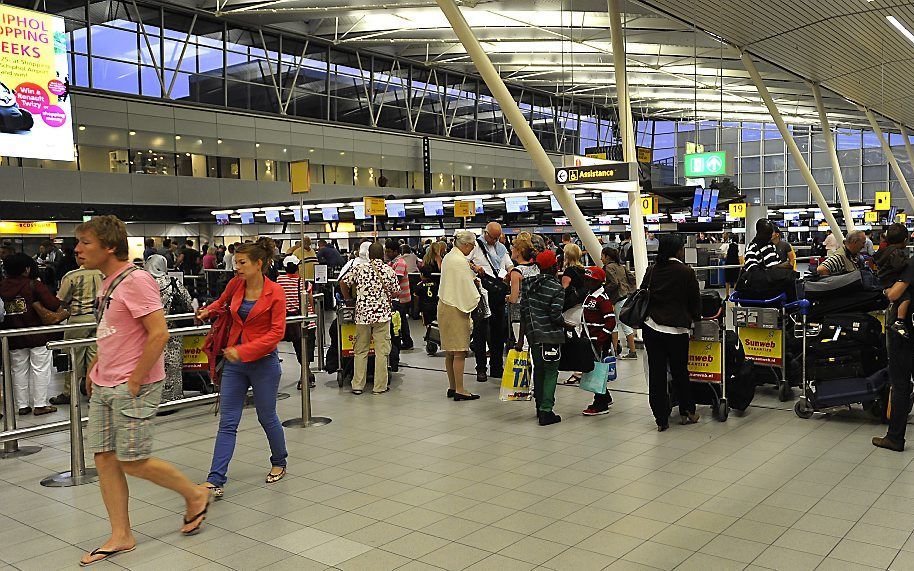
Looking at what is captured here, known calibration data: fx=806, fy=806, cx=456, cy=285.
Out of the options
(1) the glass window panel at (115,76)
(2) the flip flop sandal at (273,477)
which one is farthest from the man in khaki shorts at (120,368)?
(1) the glass window panel at (115,76)

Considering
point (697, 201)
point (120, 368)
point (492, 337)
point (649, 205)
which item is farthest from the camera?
point (649, 205)

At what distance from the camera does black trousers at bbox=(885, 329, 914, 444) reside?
6.23 meters

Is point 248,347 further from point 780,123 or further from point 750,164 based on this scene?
point 750,164

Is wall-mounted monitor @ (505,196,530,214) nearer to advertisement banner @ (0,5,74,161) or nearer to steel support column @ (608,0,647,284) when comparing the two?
steel support column @ (608,0,647,284)

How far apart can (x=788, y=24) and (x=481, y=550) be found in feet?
44.7

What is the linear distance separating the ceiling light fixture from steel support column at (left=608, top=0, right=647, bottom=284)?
5127 mm

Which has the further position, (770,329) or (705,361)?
(770,329)

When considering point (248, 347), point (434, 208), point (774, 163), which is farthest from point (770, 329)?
point (774, 163)

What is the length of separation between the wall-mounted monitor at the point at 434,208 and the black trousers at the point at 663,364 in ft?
56.3

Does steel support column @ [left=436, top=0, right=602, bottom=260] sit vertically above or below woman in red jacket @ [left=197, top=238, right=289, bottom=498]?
above

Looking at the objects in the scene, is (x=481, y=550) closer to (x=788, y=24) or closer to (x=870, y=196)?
(x=788, y=24)

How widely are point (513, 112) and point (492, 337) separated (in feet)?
13.7

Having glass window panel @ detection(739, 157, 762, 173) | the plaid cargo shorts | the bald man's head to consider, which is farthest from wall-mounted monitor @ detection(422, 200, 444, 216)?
glass window panel @ detection(739, 157, 762, 173)

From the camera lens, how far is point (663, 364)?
7273 millimetres
